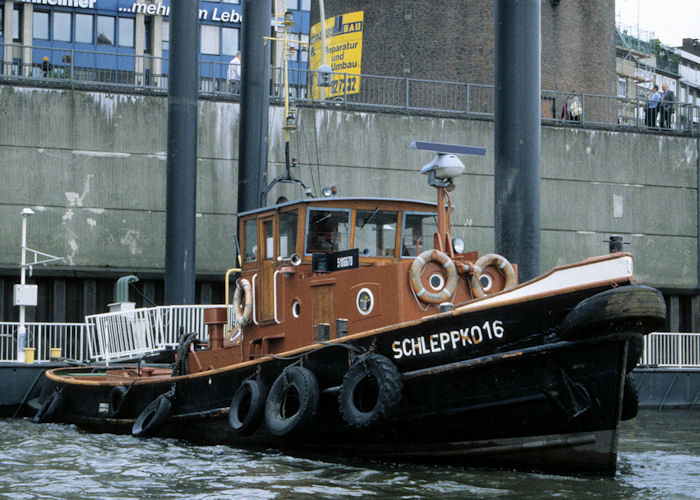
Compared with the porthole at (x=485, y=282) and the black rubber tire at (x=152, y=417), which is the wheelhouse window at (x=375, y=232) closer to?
the porthole at (x=485, y=282)

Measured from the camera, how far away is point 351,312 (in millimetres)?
12484

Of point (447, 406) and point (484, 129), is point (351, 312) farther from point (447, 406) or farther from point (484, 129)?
point (484, 129)

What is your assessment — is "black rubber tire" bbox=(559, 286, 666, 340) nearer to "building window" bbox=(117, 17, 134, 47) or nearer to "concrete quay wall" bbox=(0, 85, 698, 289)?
"concrete quay wall" bbox=(0, 85, 698, 289)

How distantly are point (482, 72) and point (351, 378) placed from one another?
1898cm

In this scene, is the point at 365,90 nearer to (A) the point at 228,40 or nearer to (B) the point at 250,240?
(B) the point at 250,240

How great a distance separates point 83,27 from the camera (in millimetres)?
55938

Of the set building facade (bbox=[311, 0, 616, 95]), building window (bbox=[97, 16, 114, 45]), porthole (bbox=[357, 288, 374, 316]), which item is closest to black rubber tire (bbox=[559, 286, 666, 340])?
porthole (bbox=[357, 288, 374, 316])

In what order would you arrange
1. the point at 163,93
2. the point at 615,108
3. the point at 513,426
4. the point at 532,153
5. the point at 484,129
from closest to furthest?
the point at 513,426 < the point at 532,153 < the point at 163,93 < the point at 484,129 < the point at 615,108

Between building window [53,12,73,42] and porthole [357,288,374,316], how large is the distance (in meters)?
47.1

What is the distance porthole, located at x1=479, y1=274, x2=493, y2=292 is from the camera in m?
12.7

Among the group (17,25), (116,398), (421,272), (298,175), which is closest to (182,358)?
(116,398)

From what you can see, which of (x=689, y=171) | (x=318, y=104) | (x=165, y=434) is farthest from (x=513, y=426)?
(x=689, y=171)

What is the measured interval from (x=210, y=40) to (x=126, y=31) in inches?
186

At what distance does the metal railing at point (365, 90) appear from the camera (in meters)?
24.2
